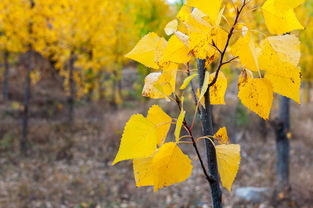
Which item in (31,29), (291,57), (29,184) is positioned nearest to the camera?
(291,57)

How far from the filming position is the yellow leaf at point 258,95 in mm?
446

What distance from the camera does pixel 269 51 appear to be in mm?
406

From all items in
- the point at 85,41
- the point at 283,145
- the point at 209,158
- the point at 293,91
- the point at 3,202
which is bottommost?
the point at 3,202

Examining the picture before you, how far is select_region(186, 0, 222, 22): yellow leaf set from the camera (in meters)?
0.41

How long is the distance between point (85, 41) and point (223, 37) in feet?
24.0

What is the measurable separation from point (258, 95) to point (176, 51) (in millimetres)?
132

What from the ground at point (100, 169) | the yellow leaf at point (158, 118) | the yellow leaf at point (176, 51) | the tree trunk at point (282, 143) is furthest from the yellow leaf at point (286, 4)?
the ground at point (100, 169)

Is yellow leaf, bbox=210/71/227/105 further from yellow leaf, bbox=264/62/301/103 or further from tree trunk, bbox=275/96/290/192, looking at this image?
tree trunk, bbox=275/96/290/192

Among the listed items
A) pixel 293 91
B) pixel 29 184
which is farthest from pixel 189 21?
pixel 29 184

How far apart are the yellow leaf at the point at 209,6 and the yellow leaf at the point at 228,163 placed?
0.64 feet

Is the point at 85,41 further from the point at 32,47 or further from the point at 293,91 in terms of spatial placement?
the point at 293,91

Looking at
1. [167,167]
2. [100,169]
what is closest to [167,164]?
[167,167]

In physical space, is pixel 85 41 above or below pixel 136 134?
above

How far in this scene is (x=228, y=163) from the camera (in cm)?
48
